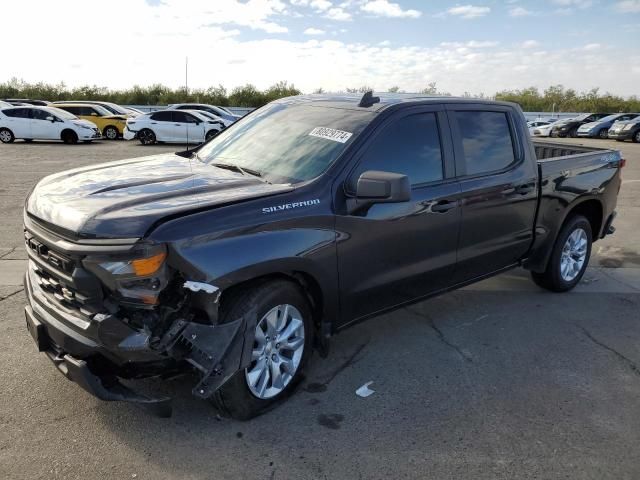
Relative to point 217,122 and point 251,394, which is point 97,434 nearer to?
point 251,394

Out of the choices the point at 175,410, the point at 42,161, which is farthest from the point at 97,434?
the point at 42,161

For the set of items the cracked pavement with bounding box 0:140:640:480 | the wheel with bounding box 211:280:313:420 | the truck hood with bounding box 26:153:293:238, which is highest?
the truck hood with bounding box 26:153:293:238

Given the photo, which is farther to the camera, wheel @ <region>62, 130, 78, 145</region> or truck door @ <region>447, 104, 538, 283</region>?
wheel @ <region>62, 130, 78, 145</region>

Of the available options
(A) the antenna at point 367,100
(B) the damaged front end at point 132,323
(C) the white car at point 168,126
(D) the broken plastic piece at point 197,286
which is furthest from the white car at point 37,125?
(D) the broken plastic piece at point 197,286

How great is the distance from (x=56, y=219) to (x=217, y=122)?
20873 millimetres

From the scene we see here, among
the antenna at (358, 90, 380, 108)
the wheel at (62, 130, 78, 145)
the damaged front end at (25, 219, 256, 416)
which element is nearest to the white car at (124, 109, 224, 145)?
the wheel at (62, 130, 78, 145)

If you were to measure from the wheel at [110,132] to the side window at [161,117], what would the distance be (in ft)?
13.5

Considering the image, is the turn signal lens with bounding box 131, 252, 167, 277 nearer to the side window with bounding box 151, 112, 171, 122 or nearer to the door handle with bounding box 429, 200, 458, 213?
the door handle with bounding box 429, 200, 458, 213

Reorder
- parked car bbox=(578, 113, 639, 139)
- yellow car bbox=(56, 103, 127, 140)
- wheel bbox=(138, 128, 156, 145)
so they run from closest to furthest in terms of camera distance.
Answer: wheel bbox=(138, 128, 156, 145) → yellow car bbox=(56, 103, 127, 140) → parked car bbox=(578, 113, 639, 139)

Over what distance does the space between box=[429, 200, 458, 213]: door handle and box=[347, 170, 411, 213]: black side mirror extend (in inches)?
29.3

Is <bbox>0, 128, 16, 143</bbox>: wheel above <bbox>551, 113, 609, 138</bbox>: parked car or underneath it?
underneath

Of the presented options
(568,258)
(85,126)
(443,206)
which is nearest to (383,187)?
Result: (443,206)

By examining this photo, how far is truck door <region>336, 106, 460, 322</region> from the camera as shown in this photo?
11.9ft

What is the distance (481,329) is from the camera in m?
4.73
